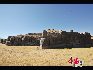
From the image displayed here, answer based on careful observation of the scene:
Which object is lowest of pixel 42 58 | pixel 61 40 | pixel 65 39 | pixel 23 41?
pixel 42 58

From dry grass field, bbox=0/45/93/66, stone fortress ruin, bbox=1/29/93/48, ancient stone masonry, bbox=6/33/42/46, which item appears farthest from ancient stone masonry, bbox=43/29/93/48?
dry grass field, bbox=0/45/93/66

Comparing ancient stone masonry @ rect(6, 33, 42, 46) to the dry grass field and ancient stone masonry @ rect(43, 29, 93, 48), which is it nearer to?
ancient stone masonry @ rect(43, 29, 93, 48)

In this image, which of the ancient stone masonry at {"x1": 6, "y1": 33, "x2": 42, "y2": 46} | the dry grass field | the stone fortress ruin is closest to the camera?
the dry grass field

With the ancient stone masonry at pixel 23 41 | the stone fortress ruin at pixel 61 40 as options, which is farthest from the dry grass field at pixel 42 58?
the ancient stone masonry at pixel 23 41

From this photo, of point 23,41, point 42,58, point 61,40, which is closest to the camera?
point 42,58

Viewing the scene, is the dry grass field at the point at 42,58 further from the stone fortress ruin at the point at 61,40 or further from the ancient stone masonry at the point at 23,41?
the ancient stone masonry at the point at 23,41


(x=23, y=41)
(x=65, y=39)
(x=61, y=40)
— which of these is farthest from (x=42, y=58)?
(x=23, y=41)

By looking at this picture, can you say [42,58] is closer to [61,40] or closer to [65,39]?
[61,40]

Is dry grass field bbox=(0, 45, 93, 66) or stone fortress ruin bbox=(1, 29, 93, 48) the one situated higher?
stone fortress ruin bbox=(1, 29, 93, 48)

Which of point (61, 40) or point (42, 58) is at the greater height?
point (61, 40)
